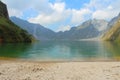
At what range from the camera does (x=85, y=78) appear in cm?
2870

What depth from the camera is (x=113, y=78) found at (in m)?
28.2

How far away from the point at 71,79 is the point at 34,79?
4.17 meters

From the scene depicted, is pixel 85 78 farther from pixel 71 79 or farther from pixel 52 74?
pixel 52 74

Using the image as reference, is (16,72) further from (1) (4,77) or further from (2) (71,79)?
(2) (71,79)

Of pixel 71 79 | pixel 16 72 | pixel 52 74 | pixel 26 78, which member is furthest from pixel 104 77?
pixel 16 72

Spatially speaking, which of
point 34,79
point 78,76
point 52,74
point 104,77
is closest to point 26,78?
point 34,79

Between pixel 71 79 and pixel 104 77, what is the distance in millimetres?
4038

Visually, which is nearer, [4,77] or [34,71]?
[4,77]

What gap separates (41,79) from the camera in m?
28.1

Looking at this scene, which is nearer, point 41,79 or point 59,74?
point 41,79

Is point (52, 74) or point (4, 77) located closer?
point (4, 77)

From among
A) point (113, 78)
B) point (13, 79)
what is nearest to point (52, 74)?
point (13, 79)

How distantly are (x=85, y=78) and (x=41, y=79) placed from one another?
5.05 m

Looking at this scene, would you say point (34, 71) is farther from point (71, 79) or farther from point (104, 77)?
point (104, 77)
